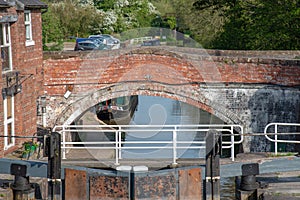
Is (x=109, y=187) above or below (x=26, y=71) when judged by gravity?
below

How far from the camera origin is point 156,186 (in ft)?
35.8

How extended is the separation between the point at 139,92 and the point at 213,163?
330 inches

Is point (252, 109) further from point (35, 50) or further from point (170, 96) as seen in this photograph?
point (35, 50)

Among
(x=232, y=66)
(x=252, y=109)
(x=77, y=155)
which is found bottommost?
(x=77, y=155)

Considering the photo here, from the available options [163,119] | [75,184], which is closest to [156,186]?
[75,184]

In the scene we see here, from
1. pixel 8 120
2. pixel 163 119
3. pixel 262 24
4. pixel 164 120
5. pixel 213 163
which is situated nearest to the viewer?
pixel 213 163

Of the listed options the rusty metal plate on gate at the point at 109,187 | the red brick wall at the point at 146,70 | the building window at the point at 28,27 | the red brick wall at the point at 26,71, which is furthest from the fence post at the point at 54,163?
the red brick wall at the point at 146,70

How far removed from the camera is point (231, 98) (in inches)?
728

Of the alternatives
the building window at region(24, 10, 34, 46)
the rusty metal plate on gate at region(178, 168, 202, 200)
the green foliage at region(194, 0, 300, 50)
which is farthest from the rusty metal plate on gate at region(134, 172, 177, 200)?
the green foliage at region(194, 0, 300, 50)

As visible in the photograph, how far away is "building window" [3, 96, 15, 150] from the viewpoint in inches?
600

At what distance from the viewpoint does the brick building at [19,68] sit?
15227 mm

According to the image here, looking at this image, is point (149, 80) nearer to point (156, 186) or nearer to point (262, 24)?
point (156, 186)

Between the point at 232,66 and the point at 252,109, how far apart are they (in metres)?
1.32

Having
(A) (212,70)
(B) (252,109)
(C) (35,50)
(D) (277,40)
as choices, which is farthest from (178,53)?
(D) (277,40)
